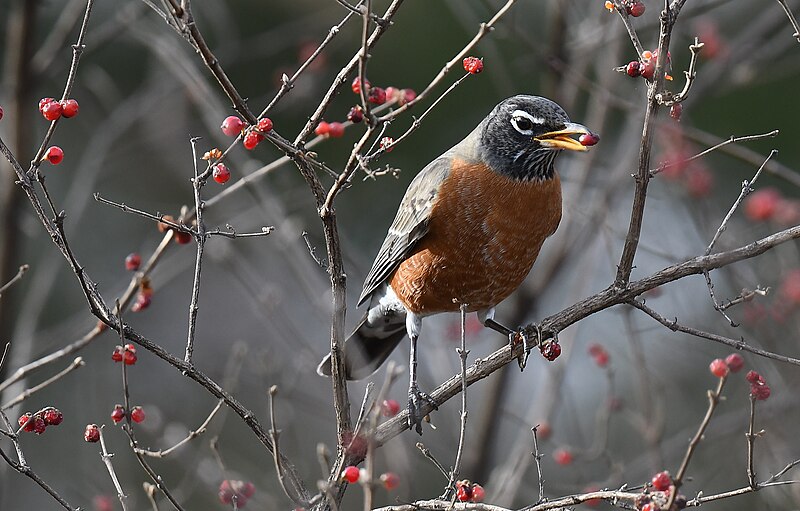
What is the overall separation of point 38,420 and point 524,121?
246cm

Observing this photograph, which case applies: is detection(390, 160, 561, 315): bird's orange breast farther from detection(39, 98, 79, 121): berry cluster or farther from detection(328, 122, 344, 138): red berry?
detection(39, 98, 79, 121): berry cluster

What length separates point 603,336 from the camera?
7648mm

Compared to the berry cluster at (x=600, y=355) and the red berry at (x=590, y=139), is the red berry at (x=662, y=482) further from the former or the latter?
the berry cluster at (x=600, y=355)

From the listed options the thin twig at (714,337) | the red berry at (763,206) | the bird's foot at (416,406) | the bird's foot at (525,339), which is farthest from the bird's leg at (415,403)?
the red berry at (763,206)

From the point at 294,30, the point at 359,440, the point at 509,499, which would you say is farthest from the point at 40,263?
the point at 359,440

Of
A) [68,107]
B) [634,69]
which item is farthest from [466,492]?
[68,107]

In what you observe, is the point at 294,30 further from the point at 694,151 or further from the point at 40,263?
the point at 40,263

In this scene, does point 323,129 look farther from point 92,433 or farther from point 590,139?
point 92,433

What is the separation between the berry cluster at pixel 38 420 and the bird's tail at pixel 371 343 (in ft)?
7.06

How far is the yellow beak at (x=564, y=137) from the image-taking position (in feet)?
12.5

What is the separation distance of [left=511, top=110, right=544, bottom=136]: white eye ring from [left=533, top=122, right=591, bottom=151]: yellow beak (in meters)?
0.07

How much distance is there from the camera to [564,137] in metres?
4.00

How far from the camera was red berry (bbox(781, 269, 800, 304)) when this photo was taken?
484 centimetres

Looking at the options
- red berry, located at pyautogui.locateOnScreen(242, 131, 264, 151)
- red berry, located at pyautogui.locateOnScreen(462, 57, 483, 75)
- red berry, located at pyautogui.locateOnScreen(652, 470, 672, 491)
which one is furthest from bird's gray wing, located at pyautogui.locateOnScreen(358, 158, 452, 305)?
red berry, located at pyautogui.locateOnScreen(652, 470, 672, 491)
